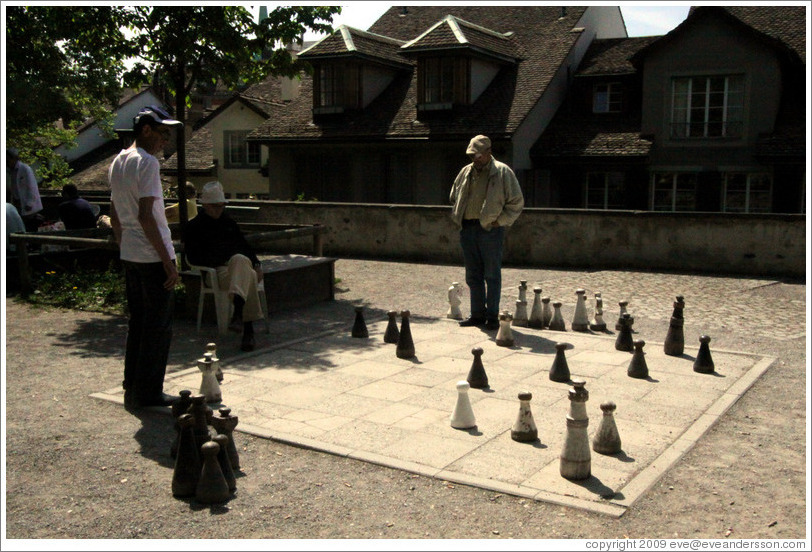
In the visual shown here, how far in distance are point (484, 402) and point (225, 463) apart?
2.60 meters

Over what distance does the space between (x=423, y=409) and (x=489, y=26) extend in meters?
29.6

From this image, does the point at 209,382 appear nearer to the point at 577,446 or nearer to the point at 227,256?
the point at 227,256

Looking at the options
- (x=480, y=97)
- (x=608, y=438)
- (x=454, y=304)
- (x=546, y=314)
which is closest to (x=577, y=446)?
(x=608, y=438)

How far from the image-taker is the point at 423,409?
22.3 feet

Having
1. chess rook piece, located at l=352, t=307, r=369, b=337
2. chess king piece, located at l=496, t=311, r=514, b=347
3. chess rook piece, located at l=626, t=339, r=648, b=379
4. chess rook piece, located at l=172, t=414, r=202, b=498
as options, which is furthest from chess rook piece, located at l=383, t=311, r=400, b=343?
chess rook piece, located at l=172, t=414, r=202, b=498

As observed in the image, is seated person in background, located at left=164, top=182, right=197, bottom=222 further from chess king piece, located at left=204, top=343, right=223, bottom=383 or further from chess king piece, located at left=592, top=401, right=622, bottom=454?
chess king piece, located at left=592, top=401, right=622, bottom=454

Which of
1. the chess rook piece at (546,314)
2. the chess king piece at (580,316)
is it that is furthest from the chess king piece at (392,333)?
the chess king piece at (580,316)

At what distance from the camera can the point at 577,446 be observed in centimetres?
524

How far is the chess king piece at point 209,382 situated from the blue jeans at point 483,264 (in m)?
4.14

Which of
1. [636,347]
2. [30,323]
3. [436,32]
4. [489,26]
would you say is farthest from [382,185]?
[636,347]

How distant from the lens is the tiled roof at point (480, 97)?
2862cm

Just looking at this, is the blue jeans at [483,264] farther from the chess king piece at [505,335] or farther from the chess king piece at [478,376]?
the chess king piece at [478,376]

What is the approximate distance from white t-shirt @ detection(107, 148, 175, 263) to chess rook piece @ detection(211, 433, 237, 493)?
197cm

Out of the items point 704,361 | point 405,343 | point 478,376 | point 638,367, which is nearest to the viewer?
point 478,376
